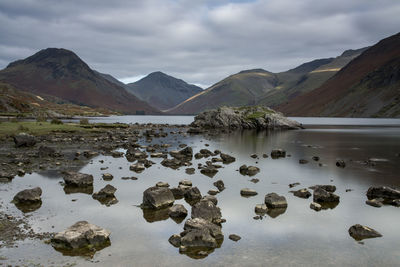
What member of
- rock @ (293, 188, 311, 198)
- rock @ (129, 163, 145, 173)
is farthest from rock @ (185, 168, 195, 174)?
rock @ (293, 188, 311, 198)

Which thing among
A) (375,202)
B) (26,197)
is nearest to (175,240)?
(26,197)

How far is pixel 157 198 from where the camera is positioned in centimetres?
2145

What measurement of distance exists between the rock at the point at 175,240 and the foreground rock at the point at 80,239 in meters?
3.13

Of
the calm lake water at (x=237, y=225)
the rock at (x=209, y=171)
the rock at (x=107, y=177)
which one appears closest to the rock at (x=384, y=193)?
the calm lake water at (x=237, y=225)

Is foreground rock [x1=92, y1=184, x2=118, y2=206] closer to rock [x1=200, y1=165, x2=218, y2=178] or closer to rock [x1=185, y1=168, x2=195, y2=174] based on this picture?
rock [x1=185, y1=168, x2=195, y2=174]

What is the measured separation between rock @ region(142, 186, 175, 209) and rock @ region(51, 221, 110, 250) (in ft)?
18.6

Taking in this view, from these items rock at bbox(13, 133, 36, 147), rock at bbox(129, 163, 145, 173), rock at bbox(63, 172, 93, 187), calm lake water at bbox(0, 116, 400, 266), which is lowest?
calm lake water at bbox(0, 116, 400, 266)

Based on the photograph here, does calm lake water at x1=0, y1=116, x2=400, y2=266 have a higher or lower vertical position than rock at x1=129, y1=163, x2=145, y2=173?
lower

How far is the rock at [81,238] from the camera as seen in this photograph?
14.7 m

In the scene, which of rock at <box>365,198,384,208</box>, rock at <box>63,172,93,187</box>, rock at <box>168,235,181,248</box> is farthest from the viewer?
rock at <box>63,172,93,187</box>

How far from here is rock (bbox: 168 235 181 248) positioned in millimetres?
15523

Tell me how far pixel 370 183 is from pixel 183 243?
22.5m

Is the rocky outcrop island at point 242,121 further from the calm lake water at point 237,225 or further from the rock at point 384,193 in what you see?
the rock at point 384,193

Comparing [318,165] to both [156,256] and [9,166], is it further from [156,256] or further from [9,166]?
[9,166]
